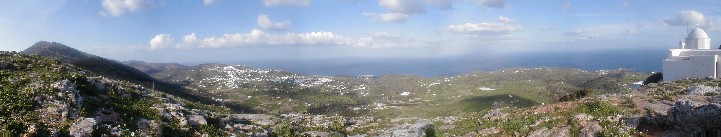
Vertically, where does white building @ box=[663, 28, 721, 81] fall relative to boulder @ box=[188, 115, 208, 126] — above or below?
above

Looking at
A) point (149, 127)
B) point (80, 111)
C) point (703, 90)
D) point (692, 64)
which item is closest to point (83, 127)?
point (80, 111)

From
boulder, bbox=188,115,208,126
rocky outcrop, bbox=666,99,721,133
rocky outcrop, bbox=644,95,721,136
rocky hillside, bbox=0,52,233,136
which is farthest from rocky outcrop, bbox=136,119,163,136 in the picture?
rocky outcrop, bbox=666,99,721,133

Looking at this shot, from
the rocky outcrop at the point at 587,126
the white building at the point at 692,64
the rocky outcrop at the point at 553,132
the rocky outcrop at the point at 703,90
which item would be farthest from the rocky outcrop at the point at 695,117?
the white building at the point at 692,64

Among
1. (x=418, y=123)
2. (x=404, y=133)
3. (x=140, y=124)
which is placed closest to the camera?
(x=140, y=124)

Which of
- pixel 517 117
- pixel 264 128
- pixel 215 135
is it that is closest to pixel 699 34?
pixel 517 117

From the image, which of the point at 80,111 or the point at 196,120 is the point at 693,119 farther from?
the point at 80,111

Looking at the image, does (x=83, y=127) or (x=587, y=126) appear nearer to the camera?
(x=83, y=127)

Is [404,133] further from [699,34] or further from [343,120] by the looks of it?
[699,34]

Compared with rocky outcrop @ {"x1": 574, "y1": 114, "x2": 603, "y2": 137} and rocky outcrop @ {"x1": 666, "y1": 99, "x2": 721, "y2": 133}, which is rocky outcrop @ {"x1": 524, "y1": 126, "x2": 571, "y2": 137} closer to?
rocky outcrop @ {"x1": 574, "y1": 114, "x2": 603, "y2": 137}

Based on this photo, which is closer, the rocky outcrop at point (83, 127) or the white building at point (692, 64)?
the rocky outcrop at point (83, 127)

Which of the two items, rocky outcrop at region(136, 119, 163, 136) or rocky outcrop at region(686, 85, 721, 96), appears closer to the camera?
rocky outcrop at region(136, 119, 163, 136)

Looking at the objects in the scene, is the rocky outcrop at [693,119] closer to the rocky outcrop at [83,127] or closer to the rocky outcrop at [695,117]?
the rocky outcrop at [695,117]
